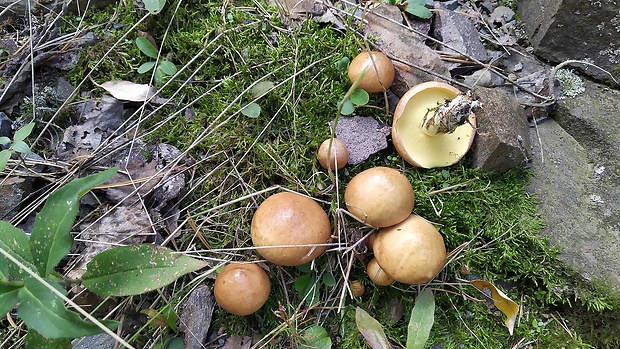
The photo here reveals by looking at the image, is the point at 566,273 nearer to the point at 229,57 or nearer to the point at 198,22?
the point at 229,57

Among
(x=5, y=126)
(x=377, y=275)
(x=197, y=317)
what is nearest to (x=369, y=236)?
(x=377, y=275)

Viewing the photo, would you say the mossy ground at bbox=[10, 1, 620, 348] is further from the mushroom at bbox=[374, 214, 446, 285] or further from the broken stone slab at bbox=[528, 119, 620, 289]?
the mushroom at bbox=[374, 214, 446, 285]

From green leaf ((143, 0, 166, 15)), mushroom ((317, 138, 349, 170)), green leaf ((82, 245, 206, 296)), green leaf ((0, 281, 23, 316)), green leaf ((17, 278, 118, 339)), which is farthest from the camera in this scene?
green leaf ((143, 0, 166, 15))

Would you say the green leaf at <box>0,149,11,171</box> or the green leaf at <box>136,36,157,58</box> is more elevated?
the green leaf at <box>136,36,157,58</box>

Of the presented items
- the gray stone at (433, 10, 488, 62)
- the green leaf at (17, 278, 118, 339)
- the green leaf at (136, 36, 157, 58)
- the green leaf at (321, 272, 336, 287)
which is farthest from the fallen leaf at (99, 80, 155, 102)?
the gray stone at (433, 10, 488, 62)

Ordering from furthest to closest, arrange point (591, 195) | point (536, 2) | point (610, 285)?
point (536, 2), point (591, 195), point (610, 285)

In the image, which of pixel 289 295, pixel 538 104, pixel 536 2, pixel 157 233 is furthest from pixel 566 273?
pixel 157 233

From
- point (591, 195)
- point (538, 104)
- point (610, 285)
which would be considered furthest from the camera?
point (538, 104)

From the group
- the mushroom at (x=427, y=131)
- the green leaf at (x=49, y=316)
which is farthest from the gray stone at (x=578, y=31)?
the green leaf at (x=49, y=316)
